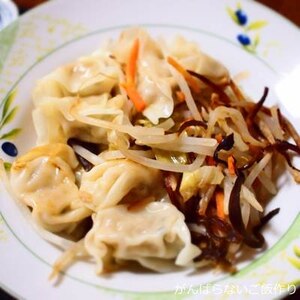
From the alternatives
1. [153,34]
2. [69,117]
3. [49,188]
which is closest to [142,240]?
[49,188]

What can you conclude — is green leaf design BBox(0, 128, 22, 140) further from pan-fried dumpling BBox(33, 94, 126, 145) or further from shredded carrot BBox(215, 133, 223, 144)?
shredded carrot BBox(215, 133, 223, 144)

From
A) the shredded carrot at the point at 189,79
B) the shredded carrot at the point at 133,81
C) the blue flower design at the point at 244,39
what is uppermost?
the blue flower design at the point at 244,39

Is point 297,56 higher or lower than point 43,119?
higher

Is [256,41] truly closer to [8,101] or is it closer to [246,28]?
[246,28]

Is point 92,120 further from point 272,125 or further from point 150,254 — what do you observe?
point 272,125

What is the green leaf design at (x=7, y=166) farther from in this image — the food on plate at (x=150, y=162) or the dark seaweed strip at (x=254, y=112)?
the dark seaweed strip at (x=254, y=112)

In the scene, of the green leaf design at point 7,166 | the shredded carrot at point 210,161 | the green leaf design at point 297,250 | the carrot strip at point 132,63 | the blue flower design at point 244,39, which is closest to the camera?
the green leaf design at point 297,250

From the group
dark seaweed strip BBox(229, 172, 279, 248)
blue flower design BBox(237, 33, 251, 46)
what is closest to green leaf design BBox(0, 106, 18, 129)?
dark seaweed strip BBox(229, 172, 279, 248)

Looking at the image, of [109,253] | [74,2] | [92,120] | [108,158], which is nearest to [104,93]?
[92,120]

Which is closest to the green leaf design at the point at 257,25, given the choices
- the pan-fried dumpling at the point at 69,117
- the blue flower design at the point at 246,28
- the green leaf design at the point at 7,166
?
the blue flower design at the point at 246,28
